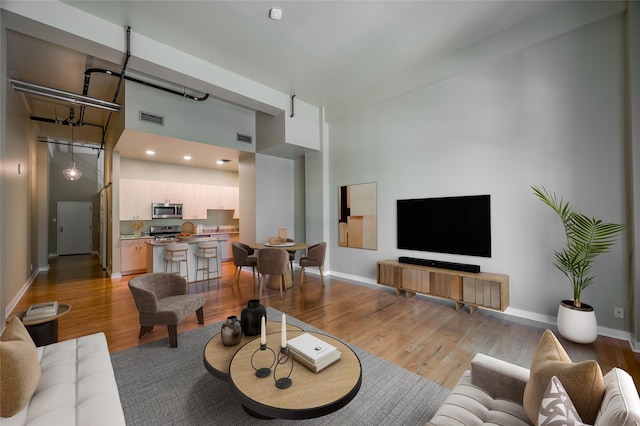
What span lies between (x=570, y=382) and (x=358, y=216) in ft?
15.2

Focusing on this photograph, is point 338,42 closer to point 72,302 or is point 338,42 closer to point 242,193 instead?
point 242,193

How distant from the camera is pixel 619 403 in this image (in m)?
0.90

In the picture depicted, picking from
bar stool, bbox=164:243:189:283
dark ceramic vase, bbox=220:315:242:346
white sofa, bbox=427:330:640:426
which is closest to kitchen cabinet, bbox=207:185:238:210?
bar stool, bbox=164:243:189:283

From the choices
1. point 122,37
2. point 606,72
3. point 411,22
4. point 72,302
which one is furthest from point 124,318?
point 606,72

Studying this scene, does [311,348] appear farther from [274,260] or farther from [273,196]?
[273,196]

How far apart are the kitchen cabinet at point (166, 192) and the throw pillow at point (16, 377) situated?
20.5 feet

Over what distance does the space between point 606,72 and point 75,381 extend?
225 inches

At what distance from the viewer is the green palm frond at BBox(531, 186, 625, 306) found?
9.44 feet

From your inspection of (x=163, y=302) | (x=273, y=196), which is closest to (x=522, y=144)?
(x=163, y=302)

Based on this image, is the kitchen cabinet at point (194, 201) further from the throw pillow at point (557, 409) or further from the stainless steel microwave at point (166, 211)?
the throw pillow at point (557, 409)

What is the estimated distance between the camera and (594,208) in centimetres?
310

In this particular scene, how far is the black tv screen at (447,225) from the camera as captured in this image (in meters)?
3.94

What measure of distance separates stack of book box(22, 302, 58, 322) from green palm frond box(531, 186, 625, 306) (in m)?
5.37

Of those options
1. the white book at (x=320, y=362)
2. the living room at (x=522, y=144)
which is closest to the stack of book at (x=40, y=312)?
the living room at (x=522, y=144)
